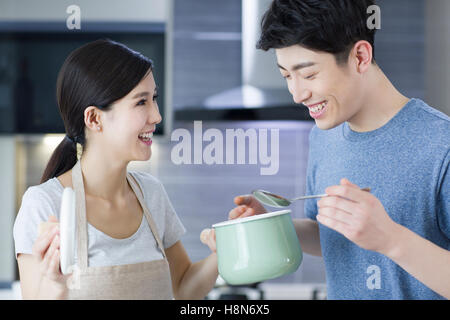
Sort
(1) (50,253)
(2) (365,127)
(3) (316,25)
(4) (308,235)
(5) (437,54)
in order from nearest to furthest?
1. (1) (50,253)
2. (3) (316,25)
3. (2) (365,127)
4. (4) (308,235)
5. (5) (437,54)

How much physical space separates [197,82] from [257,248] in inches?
62.8

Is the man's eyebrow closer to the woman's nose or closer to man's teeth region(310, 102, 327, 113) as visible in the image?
man's teeth region(310, 102, 327, 113)

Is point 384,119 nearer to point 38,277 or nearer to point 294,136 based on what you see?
point 38,277

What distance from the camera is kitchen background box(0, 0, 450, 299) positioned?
1.82m

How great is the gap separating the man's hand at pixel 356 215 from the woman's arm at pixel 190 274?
0.98 ft

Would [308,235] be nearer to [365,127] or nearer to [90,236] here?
[365,127]

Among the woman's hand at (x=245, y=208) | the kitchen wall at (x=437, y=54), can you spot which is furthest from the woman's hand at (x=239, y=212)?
the kitchen wall at (x=437, y=54)

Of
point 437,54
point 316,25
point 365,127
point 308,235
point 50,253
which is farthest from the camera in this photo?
point 437,54

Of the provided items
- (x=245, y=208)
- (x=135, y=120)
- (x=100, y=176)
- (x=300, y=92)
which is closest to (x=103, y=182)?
(x=100, y=176)

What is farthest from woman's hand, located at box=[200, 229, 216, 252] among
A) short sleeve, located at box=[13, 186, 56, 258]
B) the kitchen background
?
the kitchen background

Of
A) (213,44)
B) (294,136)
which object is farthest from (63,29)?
(294,136)

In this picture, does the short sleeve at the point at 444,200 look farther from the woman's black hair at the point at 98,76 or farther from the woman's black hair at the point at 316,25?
the woman's black hair at the point at 98,76

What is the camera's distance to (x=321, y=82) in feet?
2.23

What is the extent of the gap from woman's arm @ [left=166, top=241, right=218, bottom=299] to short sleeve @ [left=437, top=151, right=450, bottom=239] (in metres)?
0.34
